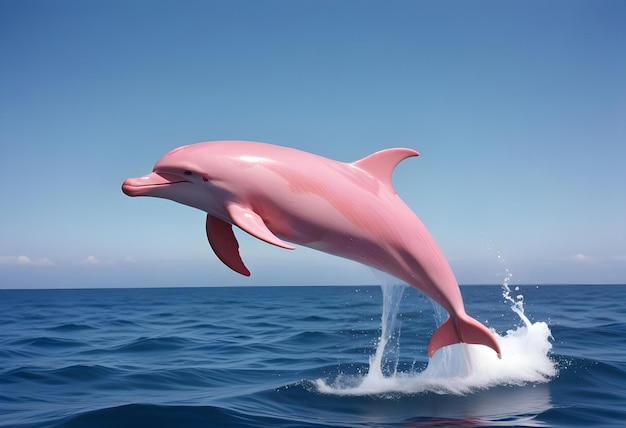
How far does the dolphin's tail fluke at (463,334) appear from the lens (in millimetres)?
6625

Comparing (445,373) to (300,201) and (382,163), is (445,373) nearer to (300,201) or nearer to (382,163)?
(382,163)

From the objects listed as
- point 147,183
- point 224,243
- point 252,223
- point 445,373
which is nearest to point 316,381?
point 445,373

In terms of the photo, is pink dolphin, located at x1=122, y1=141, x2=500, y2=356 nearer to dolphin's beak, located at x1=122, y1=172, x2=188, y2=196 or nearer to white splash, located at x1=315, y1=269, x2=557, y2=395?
dolphin's beak, located at x1=122, y1=172, x2=188, y2=196

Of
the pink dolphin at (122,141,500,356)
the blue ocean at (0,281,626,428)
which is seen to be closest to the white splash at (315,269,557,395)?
the blue ocean at (0,281,626,428)

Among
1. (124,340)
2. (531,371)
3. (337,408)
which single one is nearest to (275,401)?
(337,408)

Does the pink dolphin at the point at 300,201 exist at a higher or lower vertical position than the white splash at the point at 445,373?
higher

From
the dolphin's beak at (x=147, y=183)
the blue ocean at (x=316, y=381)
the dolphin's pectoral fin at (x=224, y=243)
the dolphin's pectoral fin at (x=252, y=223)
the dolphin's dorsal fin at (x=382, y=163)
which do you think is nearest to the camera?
the dolphin's pectoral fin at (x=252, y=223)

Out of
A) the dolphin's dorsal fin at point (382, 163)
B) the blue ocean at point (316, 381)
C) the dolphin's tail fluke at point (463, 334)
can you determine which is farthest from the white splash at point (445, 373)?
the dolphin's dorsal fin at point (382, 163)

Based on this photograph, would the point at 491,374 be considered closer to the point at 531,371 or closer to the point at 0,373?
the point at 531,371

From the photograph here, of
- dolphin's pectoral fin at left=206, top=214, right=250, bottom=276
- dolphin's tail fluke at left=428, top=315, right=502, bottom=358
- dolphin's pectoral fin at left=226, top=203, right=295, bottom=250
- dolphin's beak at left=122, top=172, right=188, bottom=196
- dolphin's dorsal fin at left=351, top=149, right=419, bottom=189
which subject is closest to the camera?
dolphin's pectoral fin at left=226, top=203, right=295, bottom=250

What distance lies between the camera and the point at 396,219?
6086mm

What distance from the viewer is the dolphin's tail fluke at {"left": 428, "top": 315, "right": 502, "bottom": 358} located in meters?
6.62

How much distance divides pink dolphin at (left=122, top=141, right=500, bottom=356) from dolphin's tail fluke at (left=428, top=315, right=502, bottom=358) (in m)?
0.62

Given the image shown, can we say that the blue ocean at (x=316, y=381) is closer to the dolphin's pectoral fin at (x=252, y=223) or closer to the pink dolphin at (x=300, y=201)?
the pink dolphin at (x=300, y=201)
